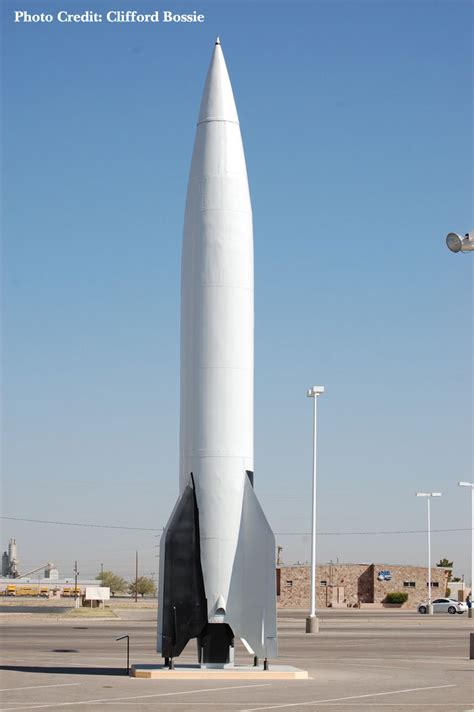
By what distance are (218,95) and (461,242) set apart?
995 centimetres

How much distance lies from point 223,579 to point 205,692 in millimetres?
→ 3642

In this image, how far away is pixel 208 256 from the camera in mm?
26109

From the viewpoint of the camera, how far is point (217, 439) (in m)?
25.3

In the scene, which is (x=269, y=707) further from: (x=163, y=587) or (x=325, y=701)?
(x=163, y=587)

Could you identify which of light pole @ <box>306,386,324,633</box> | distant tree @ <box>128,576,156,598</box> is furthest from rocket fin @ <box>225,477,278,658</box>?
distant tree @ <box>128,576,156,598</box>

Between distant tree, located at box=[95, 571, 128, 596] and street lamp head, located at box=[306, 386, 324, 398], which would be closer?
street lamp head, located at box=[306, 386, 324, 398]

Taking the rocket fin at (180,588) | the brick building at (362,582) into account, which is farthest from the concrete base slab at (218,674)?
the brick building at (362,582)

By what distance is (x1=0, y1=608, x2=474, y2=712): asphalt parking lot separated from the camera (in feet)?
64.4

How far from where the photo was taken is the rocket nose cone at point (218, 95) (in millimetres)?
27078

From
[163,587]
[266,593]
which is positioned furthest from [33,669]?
[266,593]

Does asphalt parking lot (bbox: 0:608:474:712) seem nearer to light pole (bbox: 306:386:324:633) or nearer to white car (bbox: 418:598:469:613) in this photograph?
light pole (bbox: 306:386:324:633)

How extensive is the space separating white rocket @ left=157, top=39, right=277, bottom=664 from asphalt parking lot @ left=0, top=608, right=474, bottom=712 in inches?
63.7

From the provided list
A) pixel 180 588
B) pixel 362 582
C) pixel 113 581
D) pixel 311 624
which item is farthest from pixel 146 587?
pixel 180 588

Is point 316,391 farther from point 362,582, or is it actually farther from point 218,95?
point 362,582
